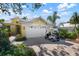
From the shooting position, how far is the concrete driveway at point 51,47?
1225 millimetres

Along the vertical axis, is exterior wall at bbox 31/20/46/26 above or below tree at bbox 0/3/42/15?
below

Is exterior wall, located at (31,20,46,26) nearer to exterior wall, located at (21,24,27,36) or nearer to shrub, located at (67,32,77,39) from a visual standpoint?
exterior wall, located at (21,24,27,36)

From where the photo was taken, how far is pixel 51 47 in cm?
123

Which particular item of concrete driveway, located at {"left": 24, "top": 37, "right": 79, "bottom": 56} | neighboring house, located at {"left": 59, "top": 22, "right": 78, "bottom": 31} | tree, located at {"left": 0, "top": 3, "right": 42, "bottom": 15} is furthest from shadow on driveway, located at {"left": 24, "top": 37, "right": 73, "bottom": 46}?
tree, located at {"left": 0, "top": 3, "right": 42, "bottom": 15}

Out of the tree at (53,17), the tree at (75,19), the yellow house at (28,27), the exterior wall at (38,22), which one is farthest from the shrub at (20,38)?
the tree at (75,19)

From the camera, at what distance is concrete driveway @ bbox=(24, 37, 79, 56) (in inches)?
48.2

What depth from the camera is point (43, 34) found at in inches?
48.4

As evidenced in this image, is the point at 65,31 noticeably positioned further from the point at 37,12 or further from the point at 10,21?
the point at 10,21

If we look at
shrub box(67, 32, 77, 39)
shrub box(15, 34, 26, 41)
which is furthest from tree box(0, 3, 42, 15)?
shrub box(67, 32, 77, 39)

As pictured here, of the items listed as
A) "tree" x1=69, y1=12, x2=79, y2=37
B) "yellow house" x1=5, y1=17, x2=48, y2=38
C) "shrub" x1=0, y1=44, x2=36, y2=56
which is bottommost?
"shrub" x1=0, y1=44, x2=36, y2=56

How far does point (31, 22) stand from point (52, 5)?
0.20 metres

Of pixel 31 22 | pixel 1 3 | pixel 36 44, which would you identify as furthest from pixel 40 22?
pixel 1 3

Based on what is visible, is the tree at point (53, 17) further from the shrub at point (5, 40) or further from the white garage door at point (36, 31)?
the shrub at point (5, 40)

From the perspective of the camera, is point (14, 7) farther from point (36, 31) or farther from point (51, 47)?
point (51, 47)
